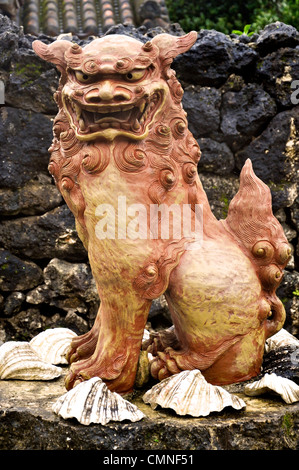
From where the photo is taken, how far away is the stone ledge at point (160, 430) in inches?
82.7

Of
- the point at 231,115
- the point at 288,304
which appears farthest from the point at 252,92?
the point at 288,304

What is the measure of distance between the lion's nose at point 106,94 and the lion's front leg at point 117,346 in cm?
76

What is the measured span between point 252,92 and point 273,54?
29cm

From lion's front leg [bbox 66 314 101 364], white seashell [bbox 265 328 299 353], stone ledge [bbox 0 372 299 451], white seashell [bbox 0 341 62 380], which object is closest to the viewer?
stone ledge [bbox 0 372 299 451]

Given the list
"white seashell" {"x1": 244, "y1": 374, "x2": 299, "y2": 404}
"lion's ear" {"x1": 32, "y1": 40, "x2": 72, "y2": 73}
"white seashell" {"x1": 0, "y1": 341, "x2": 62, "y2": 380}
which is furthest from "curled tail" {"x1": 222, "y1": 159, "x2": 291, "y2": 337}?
"white seashell" {"x1": 0, "y1": 341, "x2": 62, "y2": 380}

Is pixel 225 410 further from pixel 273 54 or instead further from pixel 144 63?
pixel 273 54

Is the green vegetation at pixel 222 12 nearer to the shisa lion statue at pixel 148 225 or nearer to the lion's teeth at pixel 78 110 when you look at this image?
the shisa lion statue at pixel 148 225

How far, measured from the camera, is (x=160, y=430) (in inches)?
83.9

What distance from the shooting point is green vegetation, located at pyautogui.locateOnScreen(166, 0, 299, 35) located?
868cm

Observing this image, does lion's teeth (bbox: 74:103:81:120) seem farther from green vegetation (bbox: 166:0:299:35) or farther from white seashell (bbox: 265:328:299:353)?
green vegetation (bbox: 166:0:299:35)

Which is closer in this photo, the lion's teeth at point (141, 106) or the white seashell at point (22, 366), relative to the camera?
the lion's teeth at point (141, 106)

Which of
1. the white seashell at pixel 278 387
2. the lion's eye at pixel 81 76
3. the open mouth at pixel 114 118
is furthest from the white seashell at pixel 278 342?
the lion's eye at pixel 81 76

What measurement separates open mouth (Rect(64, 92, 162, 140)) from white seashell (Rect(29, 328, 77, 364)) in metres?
1.17

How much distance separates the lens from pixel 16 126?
3.99 meters
